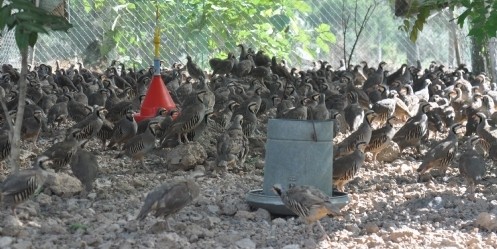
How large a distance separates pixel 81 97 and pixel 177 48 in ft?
31.7

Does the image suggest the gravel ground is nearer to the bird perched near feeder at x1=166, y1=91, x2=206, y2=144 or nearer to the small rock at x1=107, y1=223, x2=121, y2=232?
the small rock at x1=107, y1=223, x2=121, y2=232

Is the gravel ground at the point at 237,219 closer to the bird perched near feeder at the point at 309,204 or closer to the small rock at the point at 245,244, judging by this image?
the small rock at the point at 245,244

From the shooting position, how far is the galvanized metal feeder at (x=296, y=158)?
912cm

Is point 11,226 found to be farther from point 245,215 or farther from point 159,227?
point 245,215

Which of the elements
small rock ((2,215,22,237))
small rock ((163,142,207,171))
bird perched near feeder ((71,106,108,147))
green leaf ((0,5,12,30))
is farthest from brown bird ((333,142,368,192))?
green leaf ((0,5,12,30))

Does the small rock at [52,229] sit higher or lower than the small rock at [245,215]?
lower

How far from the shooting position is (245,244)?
305 inches

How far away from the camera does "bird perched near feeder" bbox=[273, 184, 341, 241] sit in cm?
826

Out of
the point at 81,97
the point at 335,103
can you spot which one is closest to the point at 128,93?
the point at 81,97

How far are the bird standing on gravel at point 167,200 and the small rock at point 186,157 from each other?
10.0 feet

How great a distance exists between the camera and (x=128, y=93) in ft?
62.0

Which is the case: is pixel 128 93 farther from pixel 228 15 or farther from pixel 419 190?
pixel 419 190

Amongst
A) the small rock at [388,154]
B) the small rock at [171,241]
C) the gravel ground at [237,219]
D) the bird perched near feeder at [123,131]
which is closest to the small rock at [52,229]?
the gravel ground at [237,219]

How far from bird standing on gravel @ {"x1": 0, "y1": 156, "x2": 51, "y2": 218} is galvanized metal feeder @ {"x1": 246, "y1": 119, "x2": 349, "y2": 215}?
6.67 feet
